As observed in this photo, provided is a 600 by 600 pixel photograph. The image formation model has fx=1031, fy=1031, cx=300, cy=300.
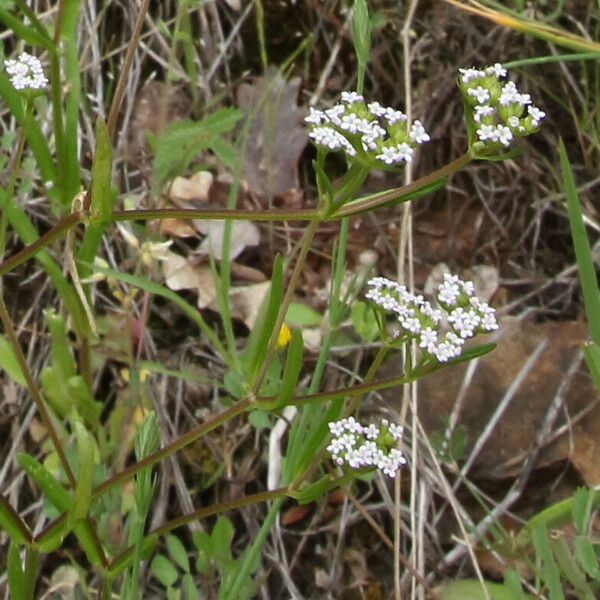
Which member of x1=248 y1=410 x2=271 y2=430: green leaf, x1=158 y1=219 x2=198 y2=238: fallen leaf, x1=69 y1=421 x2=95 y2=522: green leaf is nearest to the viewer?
x1=69 y1=421 x2=95 y2=522: green leaf

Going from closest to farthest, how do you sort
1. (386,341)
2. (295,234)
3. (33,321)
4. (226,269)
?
(386,341) < (226,269) < (33,321) < (295,234)

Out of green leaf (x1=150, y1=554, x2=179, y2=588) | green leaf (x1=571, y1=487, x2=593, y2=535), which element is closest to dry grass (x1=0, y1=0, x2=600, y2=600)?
green leaf (x1=150, y1=554, x2=179, y2=588)

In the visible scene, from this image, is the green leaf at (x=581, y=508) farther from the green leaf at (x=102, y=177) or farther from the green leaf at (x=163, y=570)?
the green leaf at (x=102, y=177)

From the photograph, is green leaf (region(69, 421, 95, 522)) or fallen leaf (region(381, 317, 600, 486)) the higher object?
green leaf (region(69, 421, 95, 522))

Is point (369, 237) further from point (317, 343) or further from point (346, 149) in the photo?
point (346, 149)

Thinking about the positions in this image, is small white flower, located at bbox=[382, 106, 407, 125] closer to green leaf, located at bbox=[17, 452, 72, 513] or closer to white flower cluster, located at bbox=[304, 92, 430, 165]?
white flower cluster, located at bbox=[304, 92, 430, 165]

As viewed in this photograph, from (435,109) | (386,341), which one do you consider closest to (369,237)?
(435,109)

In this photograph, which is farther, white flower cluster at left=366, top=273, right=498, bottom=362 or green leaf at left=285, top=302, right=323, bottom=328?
green leaf at left=285, top=302, right=323, bottom=328
